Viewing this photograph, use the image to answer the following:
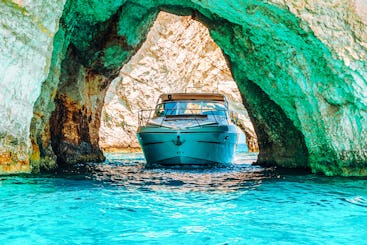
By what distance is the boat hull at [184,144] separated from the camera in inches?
514

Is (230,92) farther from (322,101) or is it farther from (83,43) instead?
(322,101)

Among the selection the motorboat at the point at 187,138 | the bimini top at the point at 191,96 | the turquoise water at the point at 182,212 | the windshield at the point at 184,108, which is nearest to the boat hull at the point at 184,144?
the motorboat at the point at 187,138

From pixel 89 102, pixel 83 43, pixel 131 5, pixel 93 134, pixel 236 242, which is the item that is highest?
pixel 131 5

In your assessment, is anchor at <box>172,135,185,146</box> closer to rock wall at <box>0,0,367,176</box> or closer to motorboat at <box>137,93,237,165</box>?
motorboat at <box>137,93,237,165</box>

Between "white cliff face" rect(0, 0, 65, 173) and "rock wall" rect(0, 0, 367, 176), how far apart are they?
2 cm

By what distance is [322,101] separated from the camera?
10375mm

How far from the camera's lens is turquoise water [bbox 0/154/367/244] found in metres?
4.63

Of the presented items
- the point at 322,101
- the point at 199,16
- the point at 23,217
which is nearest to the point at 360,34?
the point at 322,101

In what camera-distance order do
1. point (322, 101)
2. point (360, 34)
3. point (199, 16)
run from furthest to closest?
point (199, 16) < point (322, 101) < point (360, 34)

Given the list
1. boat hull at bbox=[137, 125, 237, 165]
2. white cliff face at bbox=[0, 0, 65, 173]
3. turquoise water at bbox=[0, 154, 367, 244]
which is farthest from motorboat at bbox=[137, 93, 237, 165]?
white cliff face at bbox=[0, 0, 65, 173]

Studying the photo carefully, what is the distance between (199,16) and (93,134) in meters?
9.02

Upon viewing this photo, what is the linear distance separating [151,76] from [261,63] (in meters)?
26.7

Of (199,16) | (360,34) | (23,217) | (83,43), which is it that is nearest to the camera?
(23,217)

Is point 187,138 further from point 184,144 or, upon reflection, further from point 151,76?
point 151,76
